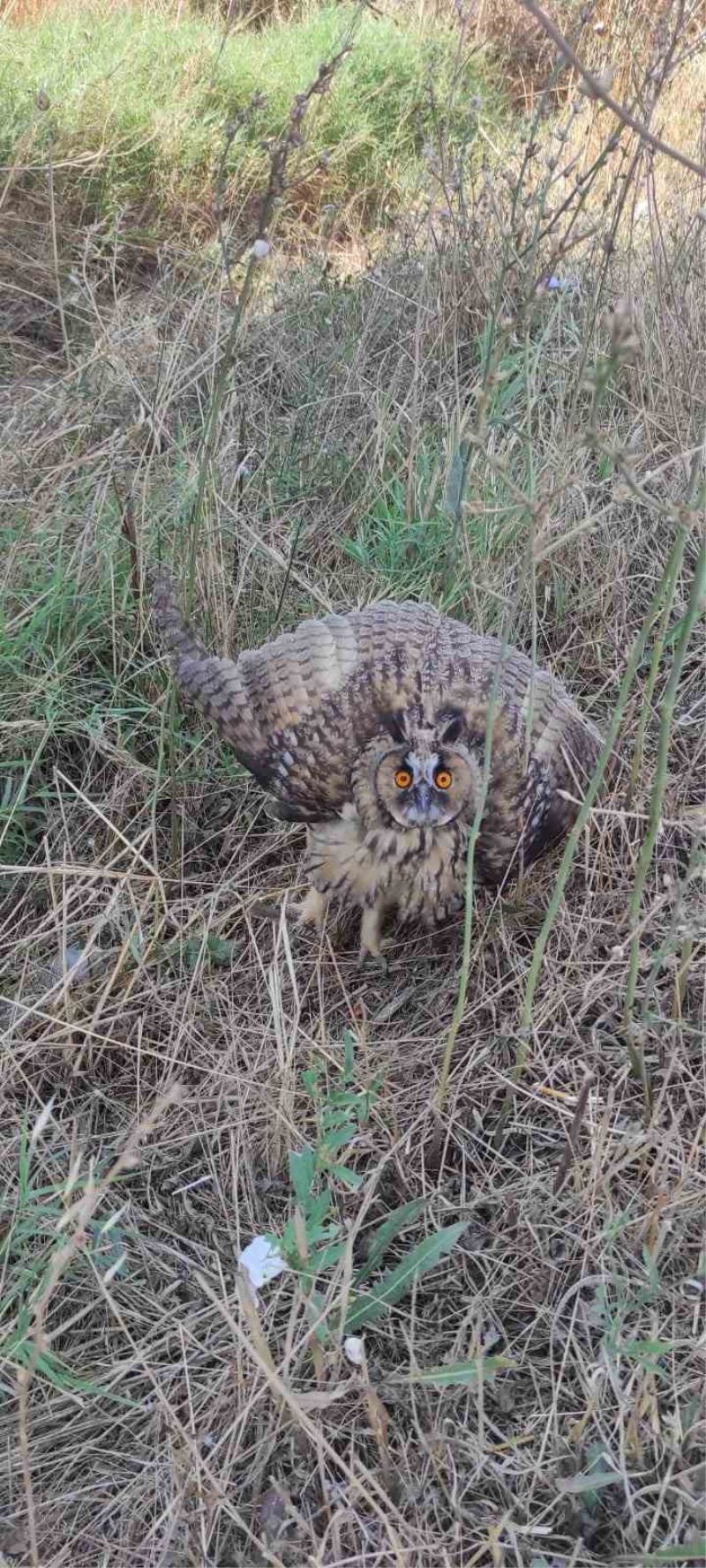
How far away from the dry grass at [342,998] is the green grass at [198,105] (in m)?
1.00

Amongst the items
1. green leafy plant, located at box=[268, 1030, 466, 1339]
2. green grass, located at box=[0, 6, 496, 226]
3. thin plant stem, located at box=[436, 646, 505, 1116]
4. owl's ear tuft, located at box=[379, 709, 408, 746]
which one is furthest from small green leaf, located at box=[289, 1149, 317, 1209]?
green grass, located at box=[0, 6, 496, 226]

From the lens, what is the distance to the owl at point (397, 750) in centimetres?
207

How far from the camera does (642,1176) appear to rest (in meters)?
1.92

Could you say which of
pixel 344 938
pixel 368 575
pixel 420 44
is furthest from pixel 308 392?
pixel 420 44

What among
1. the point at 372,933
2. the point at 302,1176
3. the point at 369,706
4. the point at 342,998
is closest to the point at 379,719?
the point at 369,706

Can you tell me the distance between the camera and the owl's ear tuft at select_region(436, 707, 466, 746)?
2051mm

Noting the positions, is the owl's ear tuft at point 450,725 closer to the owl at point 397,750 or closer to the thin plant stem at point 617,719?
the owl at point 397,750

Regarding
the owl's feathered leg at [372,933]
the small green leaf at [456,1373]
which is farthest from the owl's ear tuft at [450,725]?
the small green leaf at [456,1373]

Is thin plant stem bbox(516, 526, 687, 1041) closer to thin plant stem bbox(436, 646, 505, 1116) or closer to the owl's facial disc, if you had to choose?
thin plant stem bbox(436, 646, 505, 1116)

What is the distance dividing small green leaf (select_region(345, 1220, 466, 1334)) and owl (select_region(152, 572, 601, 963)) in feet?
1.95

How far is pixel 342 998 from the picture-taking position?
2.27 metres

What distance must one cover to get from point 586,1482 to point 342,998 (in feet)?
3.08

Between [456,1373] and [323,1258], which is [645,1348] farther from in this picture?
[323,1258]

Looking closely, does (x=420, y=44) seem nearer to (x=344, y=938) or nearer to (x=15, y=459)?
(x=15, y=459)
